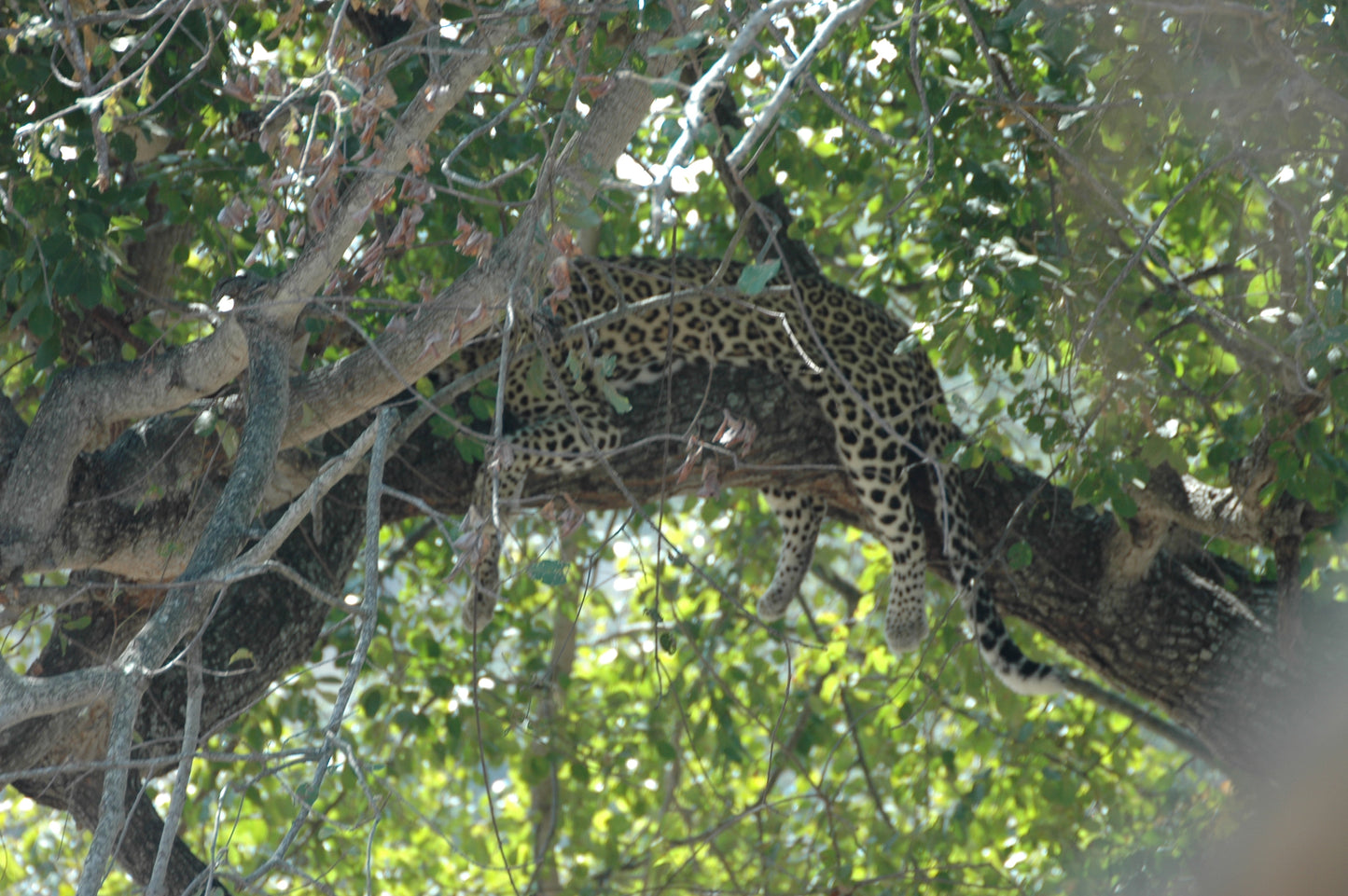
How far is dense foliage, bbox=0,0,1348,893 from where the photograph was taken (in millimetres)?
2662

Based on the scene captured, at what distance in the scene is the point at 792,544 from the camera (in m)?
5.75

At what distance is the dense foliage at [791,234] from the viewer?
2662 millimetres

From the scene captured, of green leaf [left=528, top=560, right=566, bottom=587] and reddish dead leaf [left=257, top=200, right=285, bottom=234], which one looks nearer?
green leaf [left=528, top=560, right=566, bottom=587]

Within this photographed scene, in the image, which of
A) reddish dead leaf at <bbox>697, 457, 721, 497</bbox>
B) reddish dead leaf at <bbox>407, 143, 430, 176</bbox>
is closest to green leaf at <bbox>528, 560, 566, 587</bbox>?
reddish dead leaf at <bbox>697, 457, 721, 497</bbox>

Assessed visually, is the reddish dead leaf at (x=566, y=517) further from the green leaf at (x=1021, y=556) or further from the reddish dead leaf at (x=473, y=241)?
the green leaf at (x=1021, y=556)

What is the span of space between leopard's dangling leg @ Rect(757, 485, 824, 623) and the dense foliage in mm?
369

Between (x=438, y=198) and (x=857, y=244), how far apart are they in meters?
3.09

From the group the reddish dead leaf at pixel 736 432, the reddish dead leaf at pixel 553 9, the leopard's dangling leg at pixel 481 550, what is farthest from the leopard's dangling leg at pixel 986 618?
the reddish dead leaf at pixel 553 9

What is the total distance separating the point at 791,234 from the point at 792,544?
1.82 m

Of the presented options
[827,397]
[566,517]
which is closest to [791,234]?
[827,397]

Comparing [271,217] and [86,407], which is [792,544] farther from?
[271,217]

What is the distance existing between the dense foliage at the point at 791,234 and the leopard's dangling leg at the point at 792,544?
369mm

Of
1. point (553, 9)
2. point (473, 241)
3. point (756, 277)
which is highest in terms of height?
point (553, 9)

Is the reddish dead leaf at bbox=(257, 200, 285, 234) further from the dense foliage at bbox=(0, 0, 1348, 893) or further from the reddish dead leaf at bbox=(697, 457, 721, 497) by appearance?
the reddish dead leaf at bbox=(697, 457, 721, 497)
